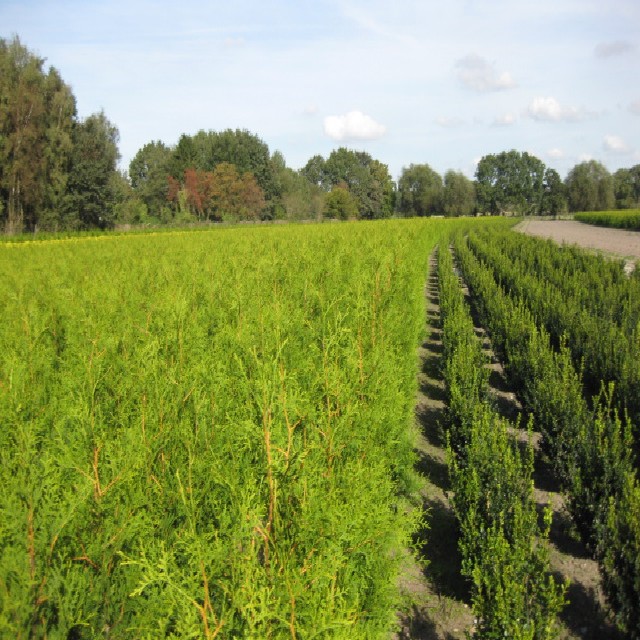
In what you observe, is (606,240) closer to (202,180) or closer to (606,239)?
(606,239)

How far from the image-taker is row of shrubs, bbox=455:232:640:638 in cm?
409

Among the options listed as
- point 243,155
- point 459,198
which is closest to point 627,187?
point 459,198

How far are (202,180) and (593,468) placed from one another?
78.2 m

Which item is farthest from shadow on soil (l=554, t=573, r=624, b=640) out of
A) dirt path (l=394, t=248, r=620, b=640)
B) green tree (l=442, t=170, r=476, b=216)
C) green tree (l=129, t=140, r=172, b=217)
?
green tree (l=442, t=170, r=476, b=216)

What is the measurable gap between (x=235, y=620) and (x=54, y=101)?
58.7 m

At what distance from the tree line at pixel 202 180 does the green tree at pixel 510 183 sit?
11.8 inches

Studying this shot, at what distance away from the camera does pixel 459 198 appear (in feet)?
401

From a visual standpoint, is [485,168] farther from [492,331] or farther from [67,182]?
[492,331]

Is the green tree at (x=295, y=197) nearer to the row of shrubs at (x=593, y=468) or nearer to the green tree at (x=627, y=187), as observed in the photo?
the green tree at (x=627, y=187)

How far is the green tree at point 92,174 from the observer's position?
53.1 m

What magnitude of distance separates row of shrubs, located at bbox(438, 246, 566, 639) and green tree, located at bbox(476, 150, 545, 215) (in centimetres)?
14063

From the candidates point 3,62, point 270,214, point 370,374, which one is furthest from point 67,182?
point 370,374

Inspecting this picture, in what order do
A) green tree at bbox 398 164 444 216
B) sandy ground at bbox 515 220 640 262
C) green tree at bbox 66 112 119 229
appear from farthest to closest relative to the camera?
green tree at bbox 398 164 444 216 < green tree at bbox 66 112 119 229 < sandy ground at bbox 515 220 640 262

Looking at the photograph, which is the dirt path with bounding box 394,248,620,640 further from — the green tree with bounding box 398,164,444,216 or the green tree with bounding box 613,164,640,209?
the green tree with bounding box 613,164,640,209
